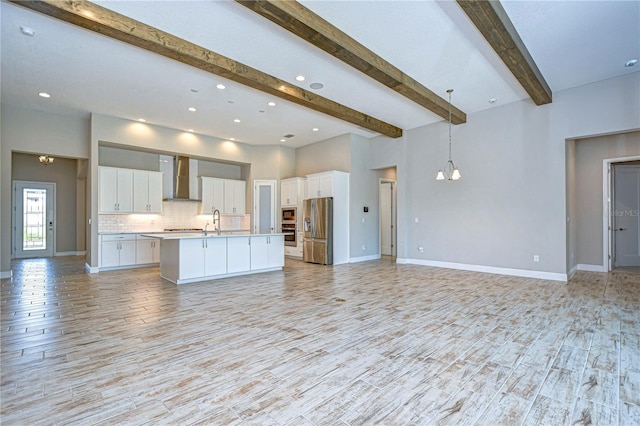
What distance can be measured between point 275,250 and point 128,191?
3905mm

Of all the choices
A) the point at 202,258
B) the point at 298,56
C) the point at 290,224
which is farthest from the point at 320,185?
the point at 298,56

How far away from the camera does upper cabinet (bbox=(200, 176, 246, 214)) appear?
8703 millimetres

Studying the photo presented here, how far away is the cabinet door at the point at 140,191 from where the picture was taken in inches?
299

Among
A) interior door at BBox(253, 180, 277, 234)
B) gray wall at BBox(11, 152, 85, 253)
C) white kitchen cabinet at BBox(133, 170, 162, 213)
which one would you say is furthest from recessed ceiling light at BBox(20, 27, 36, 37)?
gray wall at BBox(11, 152, 85, 253)

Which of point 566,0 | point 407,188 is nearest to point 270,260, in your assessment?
point 407,188

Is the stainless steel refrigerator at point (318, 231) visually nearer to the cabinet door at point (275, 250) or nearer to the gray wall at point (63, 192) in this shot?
the cabinet door at point (275, 250)

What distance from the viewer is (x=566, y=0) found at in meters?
3.29

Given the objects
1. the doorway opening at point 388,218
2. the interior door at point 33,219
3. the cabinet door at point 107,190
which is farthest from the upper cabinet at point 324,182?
the interior door at point 33,219

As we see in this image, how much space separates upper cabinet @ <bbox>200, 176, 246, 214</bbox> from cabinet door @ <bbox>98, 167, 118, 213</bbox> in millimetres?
2071

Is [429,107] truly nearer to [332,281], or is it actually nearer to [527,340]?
[332,281]

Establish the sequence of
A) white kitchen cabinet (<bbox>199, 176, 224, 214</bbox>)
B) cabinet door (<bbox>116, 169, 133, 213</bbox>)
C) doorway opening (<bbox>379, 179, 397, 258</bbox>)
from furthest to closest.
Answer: doorway opening (<bbox>379, 179, 397, 258</bbox>) < white kitchen cabinet (<bbox>199, 176, 224, 214</bbox>) < cabinet door (<bbox>116, 169, 133, 213</bbox>)

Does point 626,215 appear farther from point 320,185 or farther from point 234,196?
point 234,196

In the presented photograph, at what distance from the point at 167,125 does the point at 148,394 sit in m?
6.80

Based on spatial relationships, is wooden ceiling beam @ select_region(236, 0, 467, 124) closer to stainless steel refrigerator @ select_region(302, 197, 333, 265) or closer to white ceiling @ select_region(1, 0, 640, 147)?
white ceiling @ select_region(1, 0, 640, 147)
